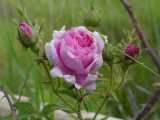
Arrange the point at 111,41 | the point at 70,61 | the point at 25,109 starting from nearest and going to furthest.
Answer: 1. the point at 70,61
2. the point at 25,109
3. the point at 111,41

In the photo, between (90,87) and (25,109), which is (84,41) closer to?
(90,87)

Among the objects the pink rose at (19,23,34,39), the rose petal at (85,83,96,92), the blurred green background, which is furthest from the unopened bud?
the blurred green background

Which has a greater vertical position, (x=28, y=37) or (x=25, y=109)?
(x=28, y=37)

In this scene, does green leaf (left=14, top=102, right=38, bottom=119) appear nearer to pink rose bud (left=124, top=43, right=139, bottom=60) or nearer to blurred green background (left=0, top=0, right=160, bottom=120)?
pink rose bud (left=124, top=43, right=139, bottom=60)

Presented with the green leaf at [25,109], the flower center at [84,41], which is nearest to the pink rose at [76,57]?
the flower center at [84,41]

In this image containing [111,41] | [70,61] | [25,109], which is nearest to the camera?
[70,61]

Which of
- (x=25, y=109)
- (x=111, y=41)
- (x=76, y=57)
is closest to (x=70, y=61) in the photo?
(x=76, y=57)

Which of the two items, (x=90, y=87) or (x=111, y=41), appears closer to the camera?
(x=90, y=87)

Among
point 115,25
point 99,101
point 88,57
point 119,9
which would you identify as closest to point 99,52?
point 88,57

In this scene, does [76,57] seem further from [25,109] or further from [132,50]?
[25,109]
